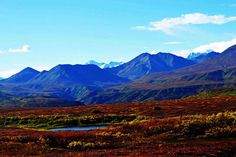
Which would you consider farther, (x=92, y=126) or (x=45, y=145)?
(x=92, y=126)

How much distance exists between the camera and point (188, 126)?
4991cm

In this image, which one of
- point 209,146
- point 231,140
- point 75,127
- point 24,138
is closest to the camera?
point 209,146

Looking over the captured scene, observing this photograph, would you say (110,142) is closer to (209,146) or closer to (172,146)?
(172,146)

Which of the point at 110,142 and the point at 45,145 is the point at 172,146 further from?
the point at 45,145

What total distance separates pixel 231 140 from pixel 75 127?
137 ft

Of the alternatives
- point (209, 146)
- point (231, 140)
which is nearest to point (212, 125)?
point (231, 140)

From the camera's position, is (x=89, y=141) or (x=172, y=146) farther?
(x=89, y=141)

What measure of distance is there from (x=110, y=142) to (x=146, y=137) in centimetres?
501

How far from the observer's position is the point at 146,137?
4888cm

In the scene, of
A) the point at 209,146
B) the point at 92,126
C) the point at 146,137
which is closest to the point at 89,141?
the point at 146,137

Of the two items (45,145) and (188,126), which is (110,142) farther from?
(188,126)

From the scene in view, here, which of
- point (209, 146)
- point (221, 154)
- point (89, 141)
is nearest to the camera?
point (221, 154)

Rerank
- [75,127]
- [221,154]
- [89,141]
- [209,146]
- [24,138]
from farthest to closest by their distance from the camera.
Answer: [75,127]
[24,138]
[89,141]
[209,146]
[221,154]

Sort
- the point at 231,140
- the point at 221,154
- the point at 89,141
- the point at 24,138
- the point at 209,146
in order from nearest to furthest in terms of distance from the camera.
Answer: the point at 221,154, the point at 209,146, the point at 231,140, the point at 89,141, the point at 24,138
